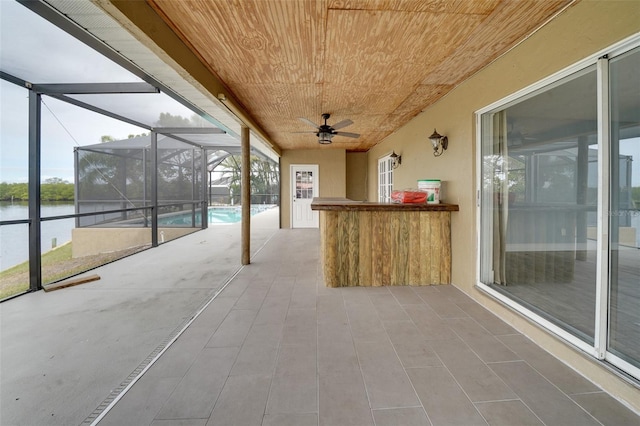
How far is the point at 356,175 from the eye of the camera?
8.55 m

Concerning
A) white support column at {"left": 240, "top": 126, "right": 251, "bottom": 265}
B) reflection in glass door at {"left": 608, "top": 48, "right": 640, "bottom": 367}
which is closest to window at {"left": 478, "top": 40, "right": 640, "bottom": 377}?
reflection in glass door at {"left": 608, "top": 48, "right": 640, "bottom": 367}

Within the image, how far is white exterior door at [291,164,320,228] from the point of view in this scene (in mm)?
7879

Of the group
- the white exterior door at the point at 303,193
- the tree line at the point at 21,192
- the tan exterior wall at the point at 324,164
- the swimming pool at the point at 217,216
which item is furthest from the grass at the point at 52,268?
the tan exterior wall at the point at 324,164

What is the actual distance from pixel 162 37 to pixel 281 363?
98.0 inches

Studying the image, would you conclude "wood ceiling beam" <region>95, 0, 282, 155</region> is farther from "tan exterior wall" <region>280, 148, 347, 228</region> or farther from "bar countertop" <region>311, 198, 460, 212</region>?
"tan exterior wall" <region>280, 148, 347, 228</region>

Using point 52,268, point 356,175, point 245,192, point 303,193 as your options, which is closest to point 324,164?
point 303,193

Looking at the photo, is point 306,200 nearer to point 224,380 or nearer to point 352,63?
point 352,63

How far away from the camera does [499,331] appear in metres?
2.16

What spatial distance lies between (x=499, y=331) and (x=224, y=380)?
215cm

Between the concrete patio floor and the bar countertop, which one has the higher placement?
the bar countertop

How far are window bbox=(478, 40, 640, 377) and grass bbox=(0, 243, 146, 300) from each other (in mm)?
5312

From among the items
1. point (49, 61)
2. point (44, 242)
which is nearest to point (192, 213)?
point (44, 242)

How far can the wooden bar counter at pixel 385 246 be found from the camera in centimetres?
322

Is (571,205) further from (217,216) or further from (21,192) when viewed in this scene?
(217,216)
